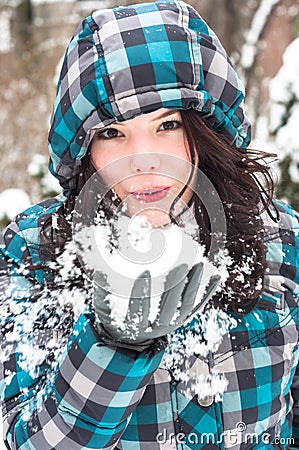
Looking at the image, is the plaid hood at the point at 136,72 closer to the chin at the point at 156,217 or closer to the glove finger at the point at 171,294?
the chin at the point at 156,217

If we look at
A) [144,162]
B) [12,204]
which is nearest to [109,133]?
[144,162]

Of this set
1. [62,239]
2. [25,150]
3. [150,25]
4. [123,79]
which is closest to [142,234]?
[62,239]

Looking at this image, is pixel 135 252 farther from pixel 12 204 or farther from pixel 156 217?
pixel 12 204

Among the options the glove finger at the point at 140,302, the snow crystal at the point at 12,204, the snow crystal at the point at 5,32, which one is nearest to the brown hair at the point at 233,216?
the glove finger at the point at 140,302

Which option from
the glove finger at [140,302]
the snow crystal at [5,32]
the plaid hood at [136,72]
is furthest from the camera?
the snow crystal at [5,32]

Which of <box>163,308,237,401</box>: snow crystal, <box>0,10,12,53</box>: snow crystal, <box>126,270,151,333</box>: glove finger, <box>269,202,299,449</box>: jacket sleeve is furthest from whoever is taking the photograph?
<box>0,10,12,53</box>: snow crystal

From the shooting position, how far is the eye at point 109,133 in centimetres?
112

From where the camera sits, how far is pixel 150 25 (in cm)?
110

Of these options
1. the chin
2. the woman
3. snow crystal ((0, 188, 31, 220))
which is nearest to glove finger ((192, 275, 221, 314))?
the woman

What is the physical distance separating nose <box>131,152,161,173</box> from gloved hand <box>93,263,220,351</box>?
0.25 m

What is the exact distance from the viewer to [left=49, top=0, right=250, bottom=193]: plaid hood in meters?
1.07

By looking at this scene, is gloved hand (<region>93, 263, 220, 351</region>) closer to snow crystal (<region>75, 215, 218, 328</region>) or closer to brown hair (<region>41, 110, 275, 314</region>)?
snow crystal (<region>75, 215, 218, 328</region>)

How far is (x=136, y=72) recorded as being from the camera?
107cm

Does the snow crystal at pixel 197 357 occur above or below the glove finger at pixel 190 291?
below
